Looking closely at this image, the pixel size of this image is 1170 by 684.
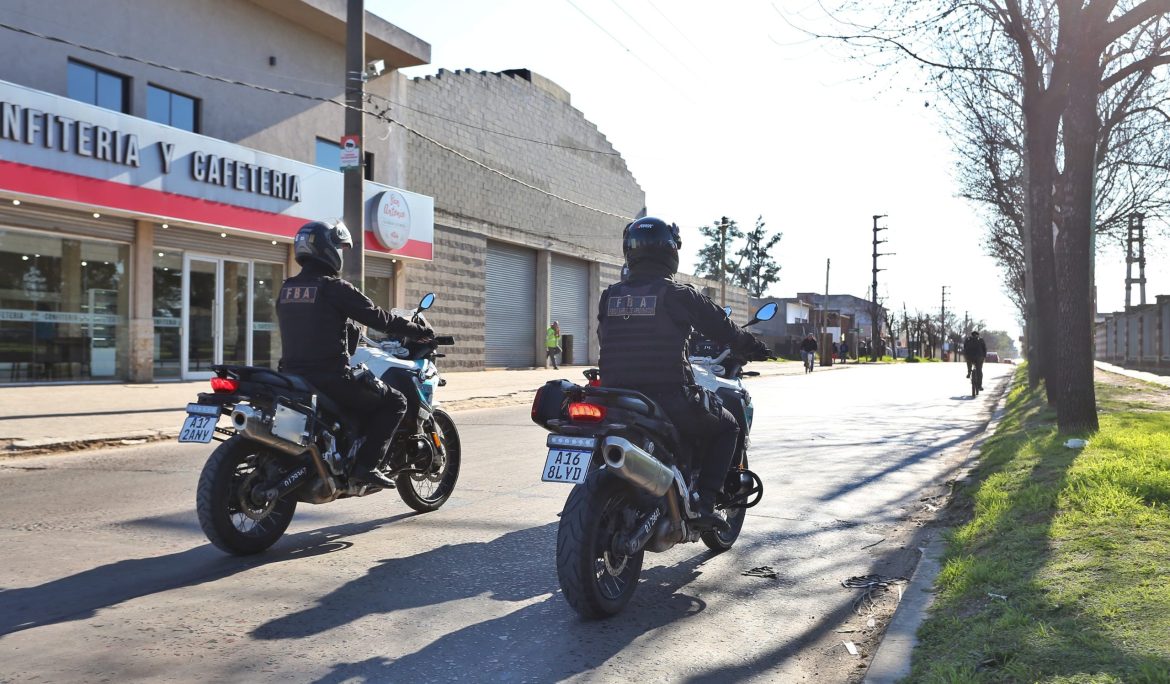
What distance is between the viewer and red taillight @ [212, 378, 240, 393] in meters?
4.98

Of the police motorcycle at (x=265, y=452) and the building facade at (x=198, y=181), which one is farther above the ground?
the building facade at (x=198, y=181)

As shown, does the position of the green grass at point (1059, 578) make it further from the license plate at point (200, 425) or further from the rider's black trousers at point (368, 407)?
the license plate at point (200, 425)

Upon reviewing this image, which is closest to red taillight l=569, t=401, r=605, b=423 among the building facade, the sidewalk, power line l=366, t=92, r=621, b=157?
the sidewalk

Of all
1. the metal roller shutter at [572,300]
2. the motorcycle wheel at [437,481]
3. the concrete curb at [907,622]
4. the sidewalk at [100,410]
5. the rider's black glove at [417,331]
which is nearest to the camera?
the concrete curb at [907,622]

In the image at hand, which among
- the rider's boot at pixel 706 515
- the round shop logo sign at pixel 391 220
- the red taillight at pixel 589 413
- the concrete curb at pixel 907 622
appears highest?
the round shop logo sign at pixel 391 220

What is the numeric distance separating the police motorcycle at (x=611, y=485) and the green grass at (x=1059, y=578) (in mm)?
1266

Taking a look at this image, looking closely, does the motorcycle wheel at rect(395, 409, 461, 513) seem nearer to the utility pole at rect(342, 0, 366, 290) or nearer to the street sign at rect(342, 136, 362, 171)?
the utility pole at rect(342, 0, 366, 290)

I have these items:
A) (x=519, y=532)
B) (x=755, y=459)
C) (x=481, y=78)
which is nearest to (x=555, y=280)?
(x=481, y=78)

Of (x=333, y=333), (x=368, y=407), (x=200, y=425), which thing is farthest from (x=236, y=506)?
(x=333, y=333)

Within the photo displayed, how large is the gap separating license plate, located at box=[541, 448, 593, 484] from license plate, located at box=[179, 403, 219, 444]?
83.1 inches

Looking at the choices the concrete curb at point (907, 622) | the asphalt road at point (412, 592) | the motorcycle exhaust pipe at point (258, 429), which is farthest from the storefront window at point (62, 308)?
the concrete curb at point (907, 622)

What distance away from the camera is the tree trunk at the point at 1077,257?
9.52m

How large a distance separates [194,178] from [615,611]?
54.4 feet

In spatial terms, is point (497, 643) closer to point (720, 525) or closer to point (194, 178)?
point (720, 525)
